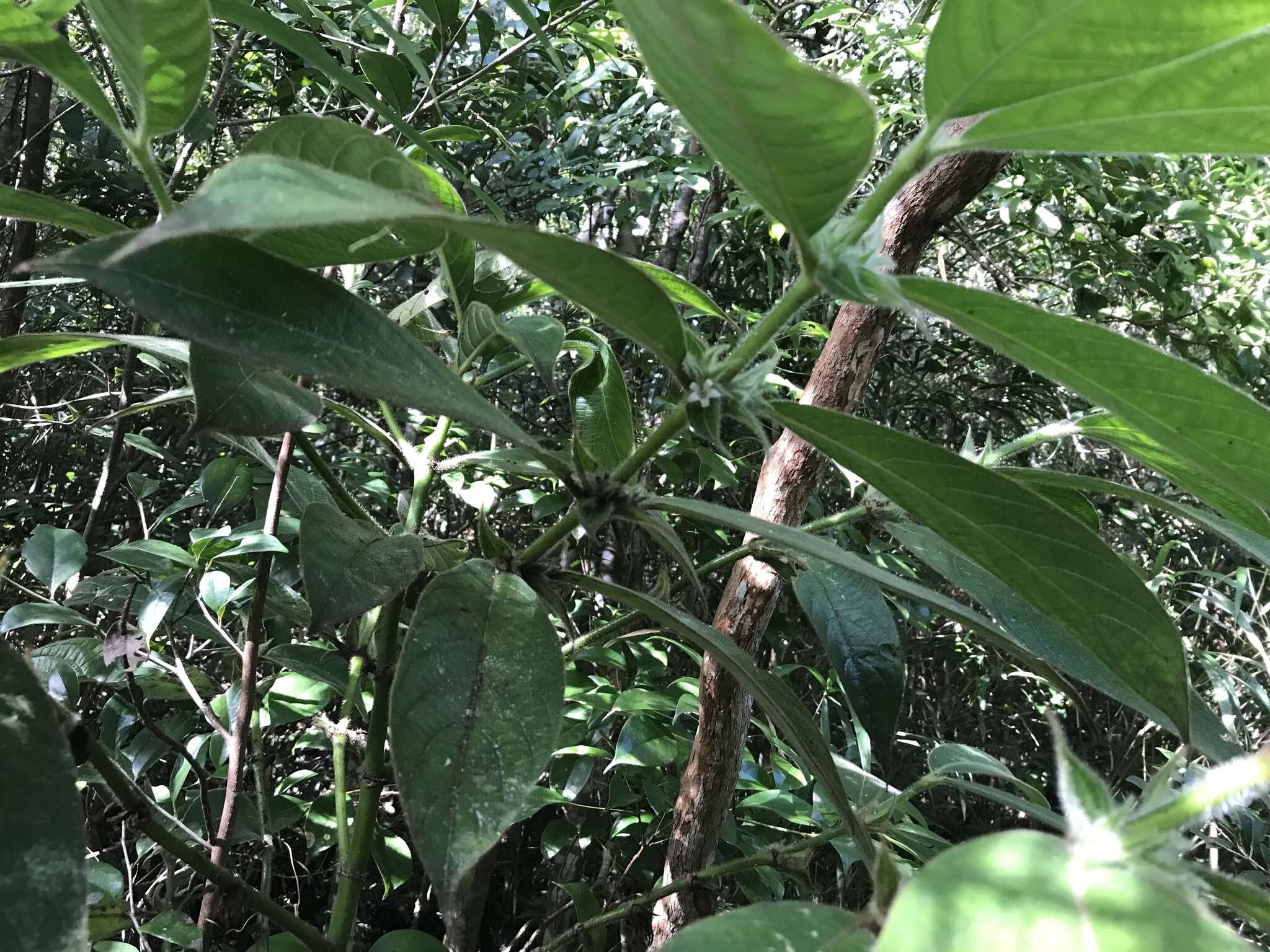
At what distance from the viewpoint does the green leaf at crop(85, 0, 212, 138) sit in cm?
29

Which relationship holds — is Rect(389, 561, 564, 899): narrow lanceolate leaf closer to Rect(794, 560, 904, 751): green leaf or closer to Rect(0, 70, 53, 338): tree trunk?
Rect(794, 560, 904, 751): green leaf

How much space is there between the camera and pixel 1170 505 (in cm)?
→ 45

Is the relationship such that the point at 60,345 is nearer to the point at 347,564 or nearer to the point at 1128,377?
the point at 347,564

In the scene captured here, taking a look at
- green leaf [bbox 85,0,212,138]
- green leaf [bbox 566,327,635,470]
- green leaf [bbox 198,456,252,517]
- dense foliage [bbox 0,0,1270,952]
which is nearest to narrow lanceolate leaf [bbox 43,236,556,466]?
dense foliage [bbox 0,0,1270,952]

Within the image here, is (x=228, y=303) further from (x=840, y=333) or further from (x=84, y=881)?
(x=840, y=333)

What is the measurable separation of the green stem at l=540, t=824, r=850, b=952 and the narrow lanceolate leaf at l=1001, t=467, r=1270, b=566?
9.2 inches

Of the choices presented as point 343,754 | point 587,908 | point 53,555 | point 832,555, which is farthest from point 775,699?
point 53,555

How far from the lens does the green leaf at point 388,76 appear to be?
26.7 inches

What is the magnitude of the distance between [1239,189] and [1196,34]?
170cm

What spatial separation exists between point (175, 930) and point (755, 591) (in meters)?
0.45

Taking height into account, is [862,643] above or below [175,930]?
above

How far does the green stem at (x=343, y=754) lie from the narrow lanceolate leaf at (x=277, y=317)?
0.21 meters

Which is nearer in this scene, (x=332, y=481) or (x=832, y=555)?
(x=832, y=555)

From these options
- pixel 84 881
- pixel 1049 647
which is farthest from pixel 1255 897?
pixel 84 881
